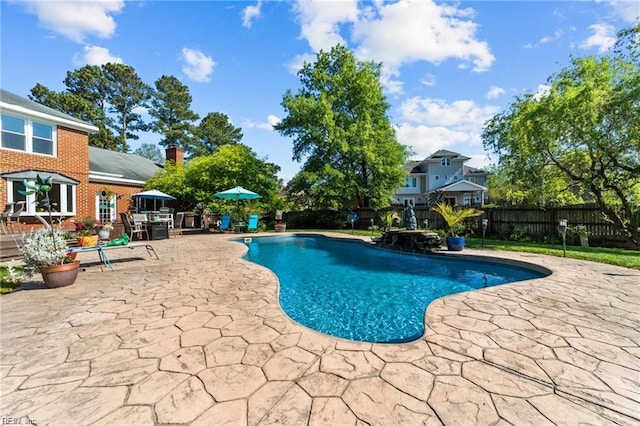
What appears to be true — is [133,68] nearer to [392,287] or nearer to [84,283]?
[84,283]

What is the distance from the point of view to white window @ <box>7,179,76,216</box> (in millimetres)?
11227

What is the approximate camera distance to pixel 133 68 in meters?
30.5

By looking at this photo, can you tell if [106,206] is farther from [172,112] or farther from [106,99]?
[172,112]

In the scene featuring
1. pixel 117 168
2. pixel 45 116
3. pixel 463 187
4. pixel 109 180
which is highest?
pixel 45 116

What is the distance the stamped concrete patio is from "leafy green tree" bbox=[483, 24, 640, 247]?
25.7ft

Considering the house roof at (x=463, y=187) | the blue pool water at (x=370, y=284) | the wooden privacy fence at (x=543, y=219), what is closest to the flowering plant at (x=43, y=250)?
the blue pool water at (x=370, y=284)

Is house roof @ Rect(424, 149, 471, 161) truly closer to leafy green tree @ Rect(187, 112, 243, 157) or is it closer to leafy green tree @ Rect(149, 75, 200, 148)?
leafy green tree @ Rect(187, 112, 243, 157)

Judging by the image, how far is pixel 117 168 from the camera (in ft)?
58.4

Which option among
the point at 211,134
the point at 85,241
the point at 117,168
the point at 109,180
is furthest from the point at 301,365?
the point at 211,134

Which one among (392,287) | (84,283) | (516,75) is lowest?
(392,287)

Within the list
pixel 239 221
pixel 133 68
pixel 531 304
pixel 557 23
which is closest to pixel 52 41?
pixel 239 221

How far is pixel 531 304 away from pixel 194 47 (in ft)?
47.4

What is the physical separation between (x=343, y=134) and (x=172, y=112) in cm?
2658

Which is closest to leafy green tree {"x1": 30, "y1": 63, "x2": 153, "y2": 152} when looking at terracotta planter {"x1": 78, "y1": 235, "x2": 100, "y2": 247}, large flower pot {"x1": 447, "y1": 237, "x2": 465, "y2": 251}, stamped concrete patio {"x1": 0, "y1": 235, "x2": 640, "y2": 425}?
terracotta planter {"x1": 78, "y1": 235, "x2": 100, "y2": 247}
